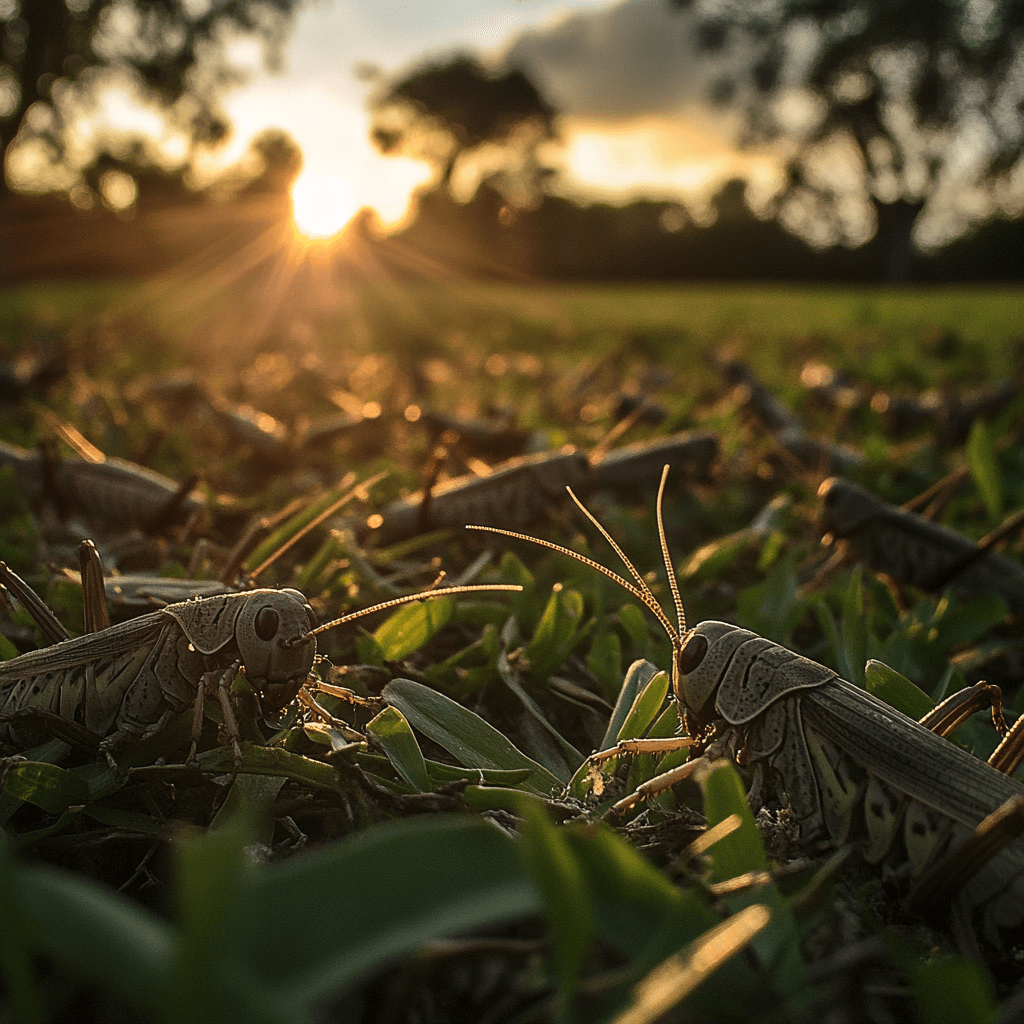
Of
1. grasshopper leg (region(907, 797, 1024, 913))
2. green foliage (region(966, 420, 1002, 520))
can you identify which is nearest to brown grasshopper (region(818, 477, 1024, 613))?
green foliage (region(966, 420, 1002, 520))

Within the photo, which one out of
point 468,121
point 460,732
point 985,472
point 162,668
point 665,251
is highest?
point 468,121

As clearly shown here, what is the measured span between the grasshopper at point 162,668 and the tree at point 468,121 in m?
60.9

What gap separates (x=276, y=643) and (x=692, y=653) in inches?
26.9

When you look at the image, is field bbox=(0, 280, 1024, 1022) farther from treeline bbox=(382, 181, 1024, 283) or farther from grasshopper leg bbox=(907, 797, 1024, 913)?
treeline bbox=(382, 181, 1024, 283)

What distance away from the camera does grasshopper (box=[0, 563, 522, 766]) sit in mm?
1324

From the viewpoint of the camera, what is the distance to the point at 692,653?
54.0 inches

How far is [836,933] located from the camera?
993 mm

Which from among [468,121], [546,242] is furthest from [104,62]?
[468,121]

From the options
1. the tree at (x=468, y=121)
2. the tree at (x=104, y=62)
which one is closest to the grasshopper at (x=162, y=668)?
the tree at (x=104, y=62)

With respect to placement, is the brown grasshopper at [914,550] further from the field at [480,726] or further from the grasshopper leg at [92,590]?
the grasshopper leg at [92,590]

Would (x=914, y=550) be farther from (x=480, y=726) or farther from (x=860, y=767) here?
(x=480, y=726)

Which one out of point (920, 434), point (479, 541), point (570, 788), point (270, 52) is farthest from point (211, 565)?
point (270, 52)

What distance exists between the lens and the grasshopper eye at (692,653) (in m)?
1.36

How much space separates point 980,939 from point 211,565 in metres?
1.73
